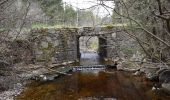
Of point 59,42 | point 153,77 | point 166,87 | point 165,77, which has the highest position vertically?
point 59,42

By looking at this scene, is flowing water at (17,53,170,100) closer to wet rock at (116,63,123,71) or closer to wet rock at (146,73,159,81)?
wet rock at (146,73,159,81)

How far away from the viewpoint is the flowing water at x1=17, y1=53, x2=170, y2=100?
979cm

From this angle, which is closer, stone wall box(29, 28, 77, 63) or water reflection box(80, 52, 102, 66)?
stone wall box(29, 28, 77, 63)

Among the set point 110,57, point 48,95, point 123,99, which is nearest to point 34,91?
point 48,95

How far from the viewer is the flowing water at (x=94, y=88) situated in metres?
9.79

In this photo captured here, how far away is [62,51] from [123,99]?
803cm

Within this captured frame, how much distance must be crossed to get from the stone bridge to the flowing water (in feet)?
10.9

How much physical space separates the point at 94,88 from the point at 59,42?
647cm

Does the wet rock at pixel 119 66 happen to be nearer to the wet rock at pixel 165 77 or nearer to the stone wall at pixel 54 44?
the stone wall at pixel 54 44

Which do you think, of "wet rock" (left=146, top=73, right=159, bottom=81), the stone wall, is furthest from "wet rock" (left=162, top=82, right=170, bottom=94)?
the stone wall

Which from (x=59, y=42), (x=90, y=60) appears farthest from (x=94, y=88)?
(x=90, y=60)

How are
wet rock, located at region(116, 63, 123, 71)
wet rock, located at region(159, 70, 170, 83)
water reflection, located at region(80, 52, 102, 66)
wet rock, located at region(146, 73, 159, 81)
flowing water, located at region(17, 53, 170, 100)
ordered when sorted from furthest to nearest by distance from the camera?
water reflection, located at region(80, 52, 102, 66) → wet rock, located at region(116, 63, 123, 71) → wet rock, located at region(146, 73, 159, 81) → wet rock, located at region(159, 70, 170, 83) → flowing water, located at region(17, 53, 170, 100)

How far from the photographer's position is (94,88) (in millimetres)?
10969

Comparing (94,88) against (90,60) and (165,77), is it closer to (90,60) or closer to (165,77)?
(165,77)
